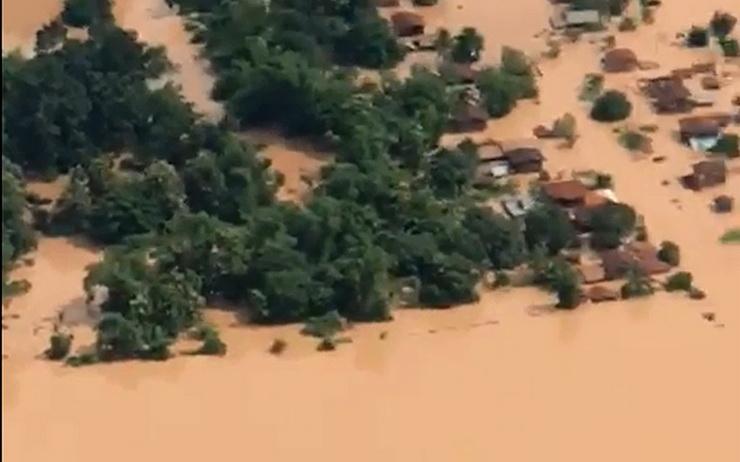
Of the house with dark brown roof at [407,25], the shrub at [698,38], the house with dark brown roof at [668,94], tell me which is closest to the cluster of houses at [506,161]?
the house with dark brown roof at [668,94]

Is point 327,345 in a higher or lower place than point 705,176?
lower

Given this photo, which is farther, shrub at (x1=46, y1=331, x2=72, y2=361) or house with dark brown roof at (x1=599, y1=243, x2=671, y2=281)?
house with dark brown roof at (x1=599, y1=243, x2=671, y2=281)

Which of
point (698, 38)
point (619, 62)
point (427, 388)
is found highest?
point (698, 38)

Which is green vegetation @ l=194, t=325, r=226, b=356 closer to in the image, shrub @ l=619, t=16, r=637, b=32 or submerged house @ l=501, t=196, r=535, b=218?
submerged house @ l=501, t=196, r=535, b=218

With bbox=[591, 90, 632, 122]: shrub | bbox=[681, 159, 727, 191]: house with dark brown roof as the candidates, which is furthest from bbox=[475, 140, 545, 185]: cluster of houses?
bbox=[681, 159, 727, 191]: house with dark brown roof

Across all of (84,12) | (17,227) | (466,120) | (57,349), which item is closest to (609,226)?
(466,120)

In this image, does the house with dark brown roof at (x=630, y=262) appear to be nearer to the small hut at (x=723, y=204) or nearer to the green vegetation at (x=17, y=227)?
the small hut at (x=723, y=204)

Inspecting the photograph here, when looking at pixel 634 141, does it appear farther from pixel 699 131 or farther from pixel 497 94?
pixel 497 94
